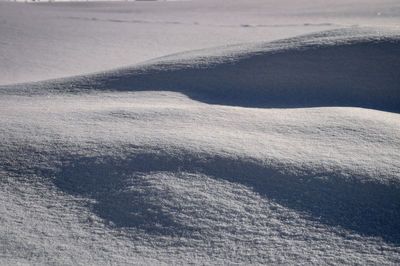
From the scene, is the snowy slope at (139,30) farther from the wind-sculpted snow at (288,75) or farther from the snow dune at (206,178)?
the snow dune at (206,178)

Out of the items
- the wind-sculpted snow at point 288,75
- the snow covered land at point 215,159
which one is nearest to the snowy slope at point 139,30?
the wind-sculpted snow at point 288,75

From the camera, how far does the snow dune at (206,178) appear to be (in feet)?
4.66

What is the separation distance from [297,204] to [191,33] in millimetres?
7439

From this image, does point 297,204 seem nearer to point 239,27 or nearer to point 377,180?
point 377,180

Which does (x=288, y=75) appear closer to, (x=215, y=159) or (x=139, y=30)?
(x=215, y=159)

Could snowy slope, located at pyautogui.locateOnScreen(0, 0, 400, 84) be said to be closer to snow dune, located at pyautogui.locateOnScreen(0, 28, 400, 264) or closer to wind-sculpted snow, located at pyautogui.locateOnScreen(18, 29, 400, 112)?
wind-sculpted snow, located at pyautogui.locateOnScreen(18, 29, 400, 112)

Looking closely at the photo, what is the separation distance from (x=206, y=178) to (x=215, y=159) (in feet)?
0.42

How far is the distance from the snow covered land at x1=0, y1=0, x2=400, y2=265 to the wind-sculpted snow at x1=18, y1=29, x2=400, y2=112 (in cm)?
1

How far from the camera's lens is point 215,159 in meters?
1.82

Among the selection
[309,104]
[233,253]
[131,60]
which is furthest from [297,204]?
[131,60]

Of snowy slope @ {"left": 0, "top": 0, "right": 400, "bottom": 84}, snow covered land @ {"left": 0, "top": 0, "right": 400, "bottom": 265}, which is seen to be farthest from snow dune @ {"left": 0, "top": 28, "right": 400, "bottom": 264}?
snowy slope @ {"left": 0, "top": 0, "right": 400, "bottom": 84}

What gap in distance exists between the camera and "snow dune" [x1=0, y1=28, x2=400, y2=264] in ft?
4.66

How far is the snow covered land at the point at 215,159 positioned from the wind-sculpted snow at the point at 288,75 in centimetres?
1

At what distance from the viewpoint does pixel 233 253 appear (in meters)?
1.38
